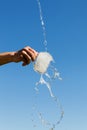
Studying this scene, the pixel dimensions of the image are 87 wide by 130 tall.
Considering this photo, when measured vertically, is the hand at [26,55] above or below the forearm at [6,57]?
below

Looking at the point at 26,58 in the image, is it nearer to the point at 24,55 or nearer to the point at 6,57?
the point at 24,55

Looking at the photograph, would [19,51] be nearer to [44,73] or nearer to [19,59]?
[19,59]

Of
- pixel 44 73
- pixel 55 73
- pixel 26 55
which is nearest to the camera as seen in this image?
pixel 26 55

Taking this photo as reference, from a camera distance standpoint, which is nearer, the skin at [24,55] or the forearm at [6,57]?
the skin at [24,55]

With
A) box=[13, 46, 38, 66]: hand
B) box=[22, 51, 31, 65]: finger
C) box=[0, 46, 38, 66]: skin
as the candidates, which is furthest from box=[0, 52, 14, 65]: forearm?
box=[22, 51, 31, 65]: finger

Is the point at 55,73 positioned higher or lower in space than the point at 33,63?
higher

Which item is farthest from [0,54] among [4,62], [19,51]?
[19,51]

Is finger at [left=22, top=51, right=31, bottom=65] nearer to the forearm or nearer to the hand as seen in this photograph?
the hand

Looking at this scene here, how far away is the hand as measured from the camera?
10.5 m

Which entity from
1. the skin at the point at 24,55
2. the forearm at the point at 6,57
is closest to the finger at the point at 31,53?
the skin at the point at 24,55

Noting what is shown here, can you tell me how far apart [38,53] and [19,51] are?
45 cm

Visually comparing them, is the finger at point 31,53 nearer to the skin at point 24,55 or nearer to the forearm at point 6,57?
the skin at point 24,55

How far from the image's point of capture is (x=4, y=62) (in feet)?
37.8

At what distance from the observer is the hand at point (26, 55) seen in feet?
34.3
